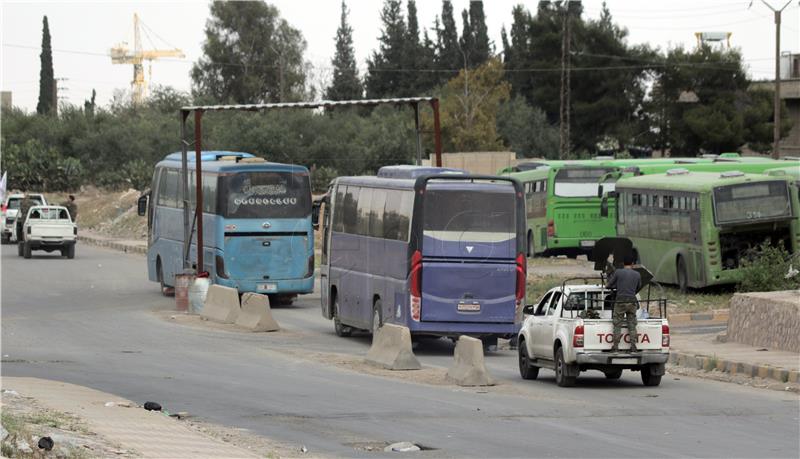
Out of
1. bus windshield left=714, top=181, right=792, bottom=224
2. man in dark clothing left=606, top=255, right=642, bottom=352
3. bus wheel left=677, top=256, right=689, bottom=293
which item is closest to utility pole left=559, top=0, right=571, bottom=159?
bus wheel left=677, top=256, right=689, bottom=293

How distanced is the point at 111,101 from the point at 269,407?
95.4m

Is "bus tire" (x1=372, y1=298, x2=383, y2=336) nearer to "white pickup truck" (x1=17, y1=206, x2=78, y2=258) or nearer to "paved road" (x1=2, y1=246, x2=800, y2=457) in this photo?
"paved road" (x1=2, y1=246, x2=800, y2=457)

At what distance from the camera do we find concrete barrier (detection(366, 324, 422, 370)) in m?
21.7

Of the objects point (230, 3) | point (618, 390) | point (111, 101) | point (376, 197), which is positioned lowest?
point (618, 390)

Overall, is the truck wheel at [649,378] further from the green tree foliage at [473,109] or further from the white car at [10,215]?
the green tree foliage at [473,109]

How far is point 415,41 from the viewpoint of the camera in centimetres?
11356

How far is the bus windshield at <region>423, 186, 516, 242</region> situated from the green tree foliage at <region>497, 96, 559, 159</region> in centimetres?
7507

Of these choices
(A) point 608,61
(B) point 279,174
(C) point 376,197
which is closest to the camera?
(C) point 376,197

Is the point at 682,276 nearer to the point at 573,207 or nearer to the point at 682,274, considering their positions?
the point at 682,274

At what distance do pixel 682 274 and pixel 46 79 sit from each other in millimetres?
85185

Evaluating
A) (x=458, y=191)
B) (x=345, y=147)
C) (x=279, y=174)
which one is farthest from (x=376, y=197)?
(x=345, y=147)

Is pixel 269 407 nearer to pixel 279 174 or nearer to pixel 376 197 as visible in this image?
pixel 376 197

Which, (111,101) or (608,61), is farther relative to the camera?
(111,101)

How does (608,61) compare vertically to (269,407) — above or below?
above
